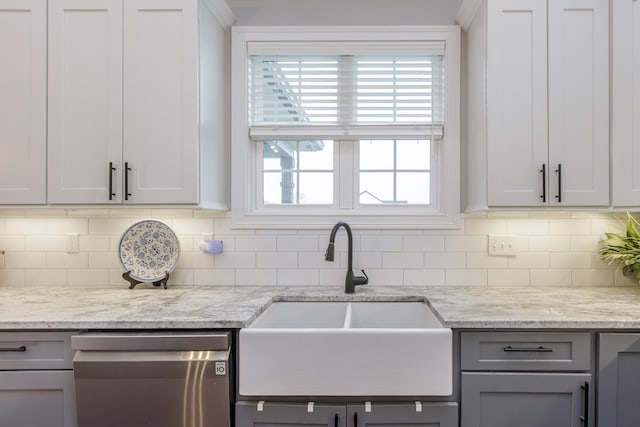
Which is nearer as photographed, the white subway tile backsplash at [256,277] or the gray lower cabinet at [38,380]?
the gray lower cabinet at [38,380]

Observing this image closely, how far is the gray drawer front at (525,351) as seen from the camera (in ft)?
4.69

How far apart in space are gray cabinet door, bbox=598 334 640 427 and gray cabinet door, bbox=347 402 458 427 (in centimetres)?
58

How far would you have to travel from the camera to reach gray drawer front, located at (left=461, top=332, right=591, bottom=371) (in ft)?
4.69

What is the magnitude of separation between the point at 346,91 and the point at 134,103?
1133 mm

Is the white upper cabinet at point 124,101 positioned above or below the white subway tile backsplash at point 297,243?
above

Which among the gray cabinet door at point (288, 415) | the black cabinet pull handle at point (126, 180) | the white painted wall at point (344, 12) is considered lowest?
the gray cabinet door at point (288, 415)

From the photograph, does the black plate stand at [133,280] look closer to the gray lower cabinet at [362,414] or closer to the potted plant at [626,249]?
the gray lower cabinet at [362,414]

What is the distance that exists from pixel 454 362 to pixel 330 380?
480 millimetres

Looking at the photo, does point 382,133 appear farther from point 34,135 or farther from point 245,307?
point 34,135

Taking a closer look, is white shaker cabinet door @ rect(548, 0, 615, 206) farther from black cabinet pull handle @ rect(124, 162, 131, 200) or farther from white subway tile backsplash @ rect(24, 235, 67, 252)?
white subway tile backsplash @ rect(24, 235, 67, 252)

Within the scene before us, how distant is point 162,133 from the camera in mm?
1781

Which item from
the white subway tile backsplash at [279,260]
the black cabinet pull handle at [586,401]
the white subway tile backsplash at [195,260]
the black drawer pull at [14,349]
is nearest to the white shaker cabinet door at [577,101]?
the black cabinet pull handle at [586,401]

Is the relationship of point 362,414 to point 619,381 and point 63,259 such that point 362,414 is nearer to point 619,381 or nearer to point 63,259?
point 619,381

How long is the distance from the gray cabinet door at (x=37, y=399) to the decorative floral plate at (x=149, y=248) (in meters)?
0.69
